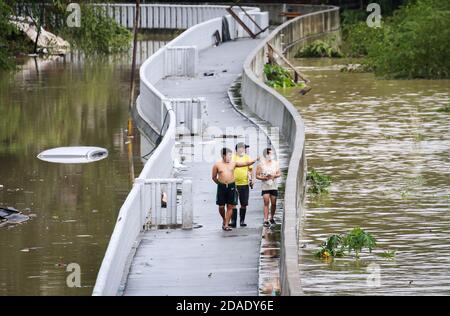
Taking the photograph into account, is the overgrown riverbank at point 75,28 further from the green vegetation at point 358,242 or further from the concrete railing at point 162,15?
the green vegetation at point 358,242

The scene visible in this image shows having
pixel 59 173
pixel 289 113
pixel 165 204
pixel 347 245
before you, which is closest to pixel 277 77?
pixel 289 113

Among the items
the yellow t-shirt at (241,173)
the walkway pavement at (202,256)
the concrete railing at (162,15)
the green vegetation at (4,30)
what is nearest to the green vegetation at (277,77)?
the green vegetation at (4,30)

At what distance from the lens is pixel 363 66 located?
201ft

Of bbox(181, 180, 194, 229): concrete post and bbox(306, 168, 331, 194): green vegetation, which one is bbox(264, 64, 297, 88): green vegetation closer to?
bbox(306, 168, 331, 194): green vegetation

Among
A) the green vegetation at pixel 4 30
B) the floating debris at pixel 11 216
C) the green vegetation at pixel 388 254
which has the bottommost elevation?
the floating debris at pixel 11 216

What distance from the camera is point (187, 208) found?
2597 cm

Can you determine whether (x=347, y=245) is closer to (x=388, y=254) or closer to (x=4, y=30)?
(x=388, y=254)

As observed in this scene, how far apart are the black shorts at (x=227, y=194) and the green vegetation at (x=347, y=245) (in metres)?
1.74

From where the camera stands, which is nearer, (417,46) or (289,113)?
(289,113)

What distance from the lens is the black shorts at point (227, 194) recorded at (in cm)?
2502

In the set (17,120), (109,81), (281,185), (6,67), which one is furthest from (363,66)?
(281,185)

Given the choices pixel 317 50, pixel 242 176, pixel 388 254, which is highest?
pixel 242 176

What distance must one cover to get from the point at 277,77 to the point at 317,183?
22.0 meters
